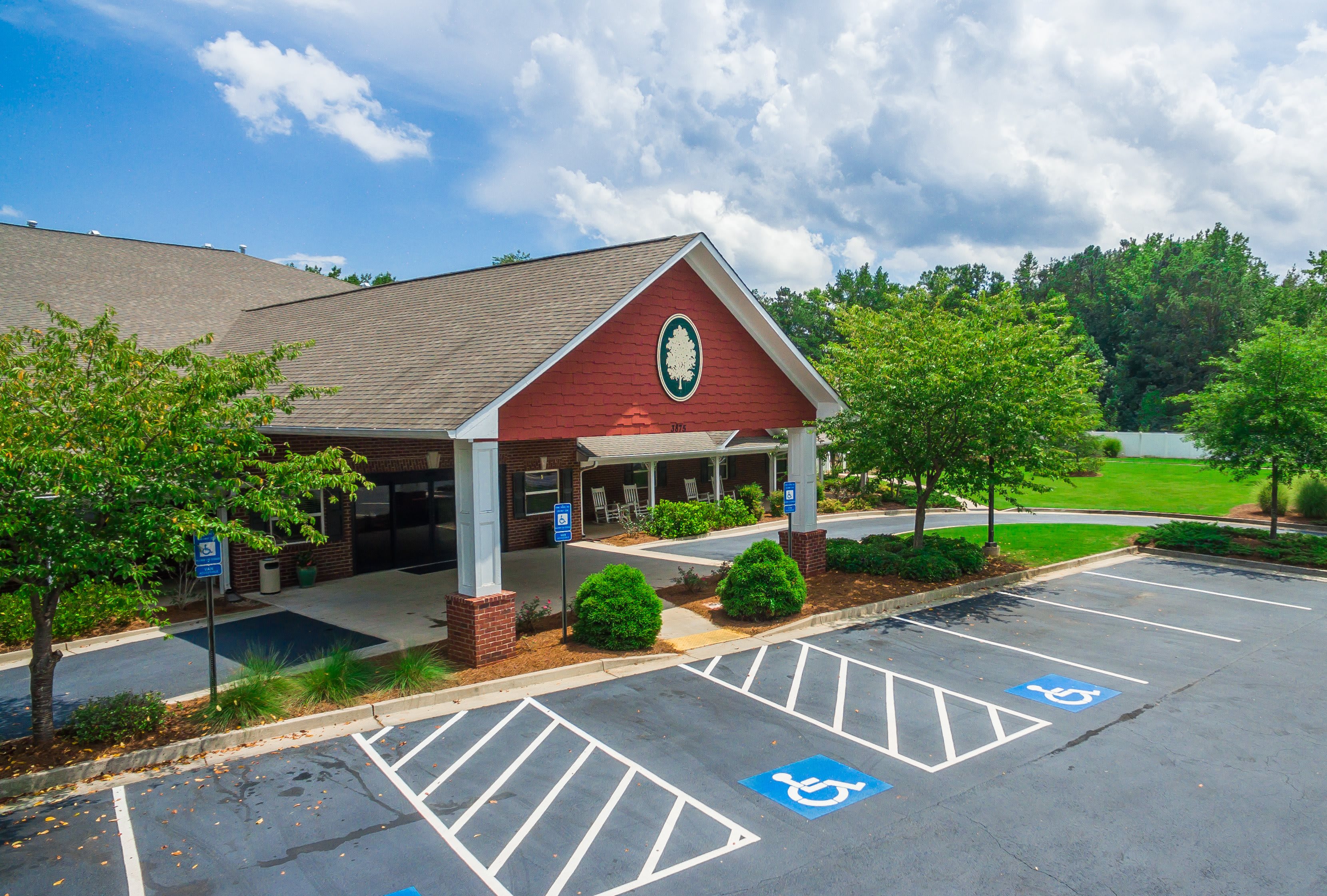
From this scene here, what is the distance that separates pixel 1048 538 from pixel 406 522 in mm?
17763

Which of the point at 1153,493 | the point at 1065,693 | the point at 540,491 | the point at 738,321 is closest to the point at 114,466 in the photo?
the point at 738,321

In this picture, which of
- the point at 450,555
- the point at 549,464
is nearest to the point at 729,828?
the point at 450,555

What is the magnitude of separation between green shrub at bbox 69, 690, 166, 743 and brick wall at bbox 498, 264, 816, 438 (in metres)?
5.32

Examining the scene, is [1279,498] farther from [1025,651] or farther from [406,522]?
[406,522]

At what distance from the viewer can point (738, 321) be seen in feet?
50.3

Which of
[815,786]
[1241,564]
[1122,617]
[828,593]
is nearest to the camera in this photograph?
[815,786]

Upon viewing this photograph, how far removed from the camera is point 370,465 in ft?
58.0

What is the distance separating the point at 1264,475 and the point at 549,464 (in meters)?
29.9

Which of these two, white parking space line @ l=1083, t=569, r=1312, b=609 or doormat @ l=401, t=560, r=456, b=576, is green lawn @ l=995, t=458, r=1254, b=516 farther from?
doormat @ l=401, t=560, r=456, b=576

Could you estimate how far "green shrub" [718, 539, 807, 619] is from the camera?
13836 millimetres

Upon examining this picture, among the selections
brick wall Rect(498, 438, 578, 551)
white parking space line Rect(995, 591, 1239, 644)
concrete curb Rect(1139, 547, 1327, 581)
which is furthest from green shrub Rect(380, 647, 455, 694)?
concrete curb Rect(1139, 547, 1327, 581)

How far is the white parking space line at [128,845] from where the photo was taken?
6141 millimetres

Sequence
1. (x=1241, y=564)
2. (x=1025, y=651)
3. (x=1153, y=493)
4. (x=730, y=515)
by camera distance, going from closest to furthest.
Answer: (x=1025, y=651) < (x=1241, y=564) < (x=730, y=515) < (x=1153, y=493)

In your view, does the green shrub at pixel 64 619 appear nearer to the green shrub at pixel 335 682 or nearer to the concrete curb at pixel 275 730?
the green shrub at pixel 335 682
